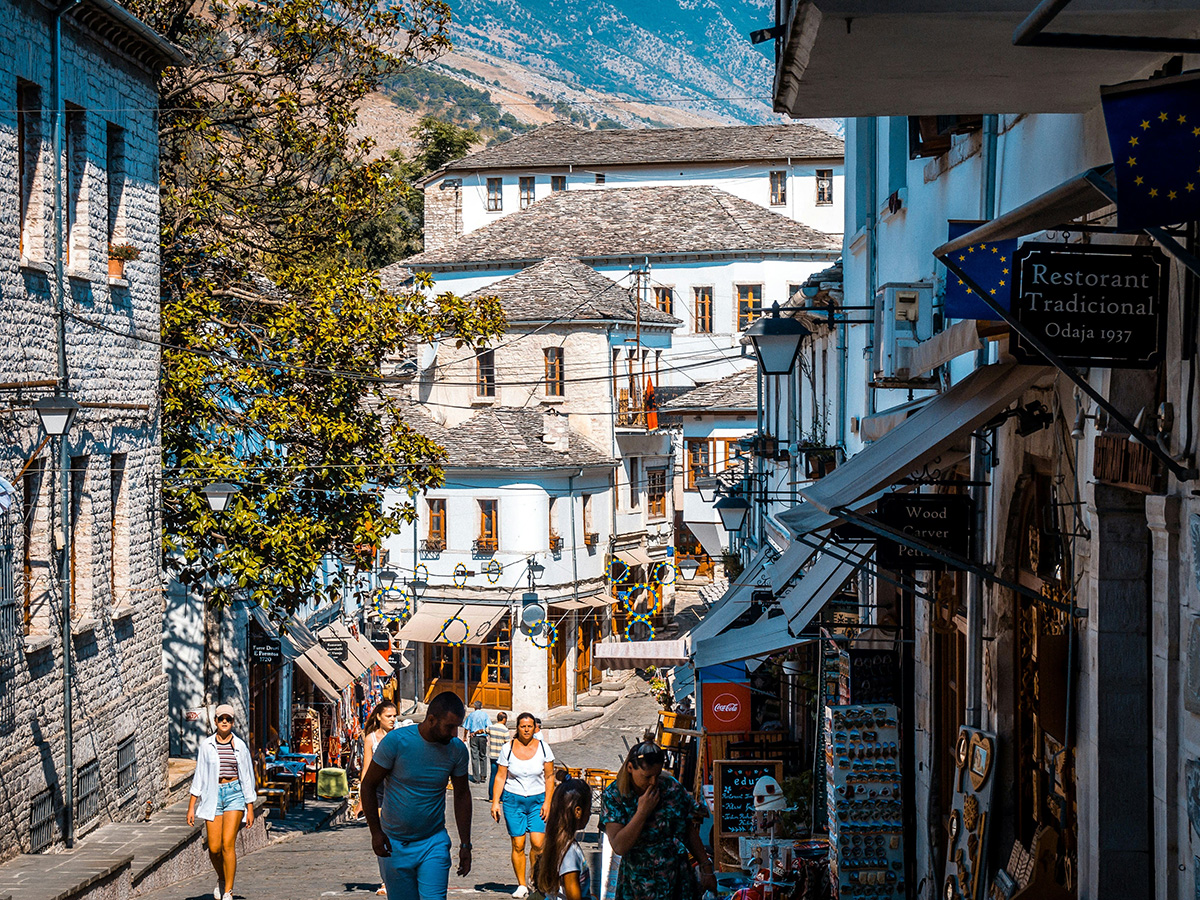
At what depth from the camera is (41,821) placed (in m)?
13.4

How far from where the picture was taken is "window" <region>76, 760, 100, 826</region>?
1445 cm

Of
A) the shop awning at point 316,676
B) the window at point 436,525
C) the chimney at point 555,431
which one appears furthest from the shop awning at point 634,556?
the shop awning at point 316,676

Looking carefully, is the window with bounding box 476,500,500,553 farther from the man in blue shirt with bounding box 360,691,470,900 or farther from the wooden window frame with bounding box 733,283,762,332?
the man in blue shirt with bounding box 360,691,470,900

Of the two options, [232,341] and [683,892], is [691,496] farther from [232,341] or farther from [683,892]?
[683,892]

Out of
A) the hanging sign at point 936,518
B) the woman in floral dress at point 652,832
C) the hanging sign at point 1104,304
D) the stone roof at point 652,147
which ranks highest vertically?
the stone roof at point 652,147

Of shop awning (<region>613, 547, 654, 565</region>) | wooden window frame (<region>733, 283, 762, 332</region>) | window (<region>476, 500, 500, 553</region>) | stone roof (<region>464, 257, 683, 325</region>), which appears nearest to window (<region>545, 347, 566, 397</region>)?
stone roof (<region>464, 257, 683, 325</region>)

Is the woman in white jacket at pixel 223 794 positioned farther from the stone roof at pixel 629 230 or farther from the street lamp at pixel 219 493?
the stone roof at pixel 629 230

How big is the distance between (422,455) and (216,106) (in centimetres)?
575

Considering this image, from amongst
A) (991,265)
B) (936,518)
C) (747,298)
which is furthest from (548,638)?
(991,265)

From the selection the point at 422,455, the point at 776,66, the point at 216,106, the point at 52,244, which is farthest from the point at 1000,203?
the point at 216,106

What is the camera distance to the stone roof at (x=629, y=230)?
53.2 meters

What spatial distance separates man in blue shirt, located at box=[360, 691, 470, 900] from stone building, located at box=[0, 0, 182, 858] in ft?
17.7

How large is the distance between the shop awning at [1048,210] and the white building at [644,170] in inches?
2078

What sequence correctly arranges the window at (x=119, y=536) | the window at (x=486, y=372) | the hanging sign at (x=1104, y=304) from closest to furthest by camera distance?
the hanging sign at (x=1104, y=304) → the window at (x=119, y=536) → the window at (x=486, y=372)
